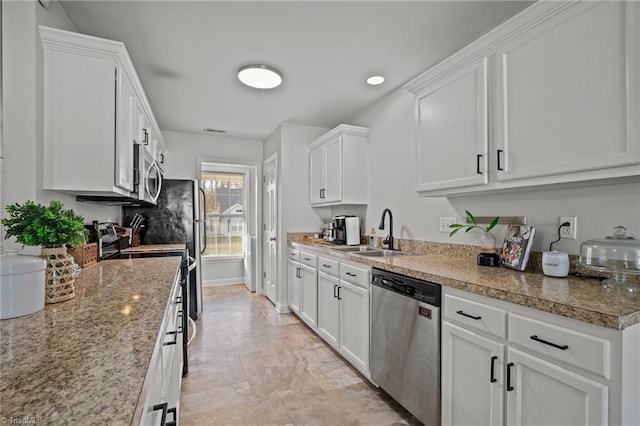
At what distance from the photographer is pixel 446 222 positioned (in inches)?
95.1

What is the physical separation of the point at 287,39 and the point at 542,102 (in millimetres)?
1586

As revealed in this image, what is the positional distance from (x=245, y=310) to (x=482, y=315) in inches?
127

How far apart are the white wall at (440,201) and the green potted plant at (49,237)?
6.86 ft

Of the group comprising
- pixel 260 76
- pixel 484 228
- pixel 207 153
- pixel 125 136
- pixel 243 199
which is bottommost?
pixel 484 228

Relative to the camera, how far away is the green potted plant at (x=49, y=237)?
1.10 meters

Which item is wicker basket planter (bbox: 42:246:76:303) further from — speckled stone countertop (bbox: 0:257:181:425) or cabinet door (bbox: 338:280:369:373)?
cabinet door (bbox: 338:280:369:373)

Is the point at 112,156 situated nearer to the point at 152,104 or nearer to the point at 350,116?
the point at 152,104

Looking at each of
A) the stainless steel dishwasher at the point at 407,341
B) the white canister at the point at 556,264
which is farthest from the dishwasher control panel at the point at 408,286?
the white canister at the point at 556,264

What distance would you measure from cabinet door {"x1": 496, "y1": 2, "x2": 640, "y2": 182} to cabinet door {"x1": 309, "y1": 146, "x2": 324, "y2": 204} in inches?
88.8

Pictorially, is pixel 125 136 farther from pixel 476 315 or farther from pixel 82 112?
pixel 476 315

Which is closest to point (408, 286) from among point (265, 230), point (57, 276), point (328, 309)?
point (328, 309)

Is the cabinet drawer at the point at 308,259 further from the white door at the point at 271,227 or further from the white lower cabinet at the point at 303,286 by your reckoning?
the white door at the point at 271,227

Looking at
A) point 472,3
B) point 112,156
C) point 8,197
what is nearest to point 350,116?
point 472,3

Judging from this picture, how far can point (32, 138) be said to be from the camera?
1.53 meters
